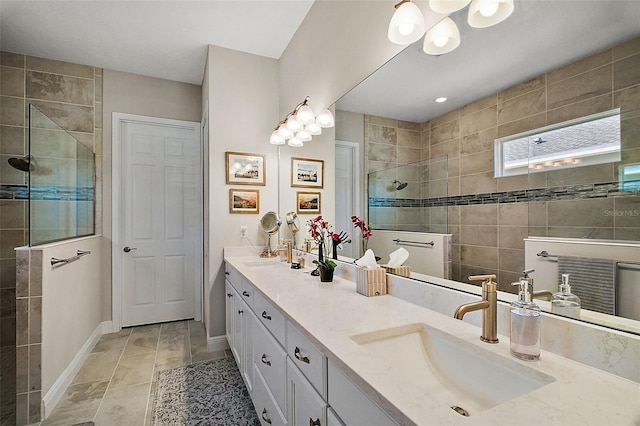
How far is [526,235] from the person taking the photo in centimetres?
95

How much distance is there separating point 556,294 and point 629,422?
1.21 ft

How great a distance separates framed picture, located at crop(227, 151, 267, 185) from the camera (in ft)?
9.43

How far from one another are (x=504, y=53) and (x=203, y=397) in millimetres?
2528

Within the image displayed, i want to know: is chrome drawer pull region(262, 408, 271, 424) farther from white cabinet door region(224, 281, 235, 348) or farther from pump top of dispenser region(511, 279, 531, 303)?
pump top of dispenser region(511, 279, 531, 303)

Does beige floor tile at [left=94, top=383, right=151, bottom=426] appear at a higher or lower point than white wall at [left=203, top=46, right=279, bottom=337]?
lower

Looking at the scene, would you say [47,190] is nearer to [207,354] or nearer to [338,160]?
[207,354]

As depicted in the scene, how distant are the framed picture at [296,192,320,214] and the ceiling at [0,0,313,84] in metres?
1.46

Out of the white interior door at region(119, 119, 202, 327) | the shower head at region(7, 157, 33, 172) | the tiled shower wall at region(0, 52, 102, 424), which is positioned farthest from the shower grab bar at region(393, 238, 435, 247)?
the shower head at region(7, 157, 33, 172)

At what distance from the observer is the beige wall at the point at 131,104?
329cm

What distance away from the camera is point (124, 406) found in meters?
2.01

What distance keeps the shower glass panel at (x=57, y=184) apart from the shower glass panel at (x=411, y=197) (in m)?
2.19

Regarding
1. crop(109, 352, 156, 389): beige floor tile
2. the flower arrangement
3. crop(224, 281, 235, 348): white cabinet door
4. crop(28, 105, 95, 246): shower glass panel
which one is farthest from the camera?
crop(224, 281, 235, 348): white cabinet door

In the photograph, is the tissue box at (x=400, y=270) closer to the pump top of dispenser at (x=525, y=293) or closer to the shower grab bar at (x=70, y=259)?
the pump top of dispenser at (x=525, y=293)

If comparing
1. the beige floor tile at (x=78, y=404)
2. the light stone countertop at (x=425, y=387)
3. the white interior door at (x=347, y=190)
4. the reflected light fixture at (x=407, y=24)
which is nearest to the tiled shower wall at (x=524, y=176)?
the light stone countertop at (x=425, y=387)
